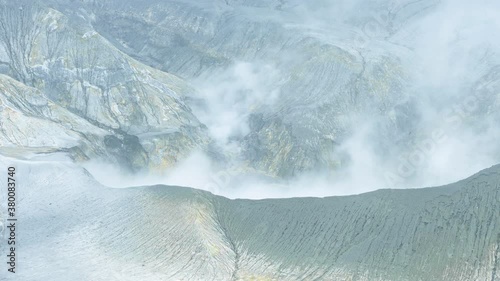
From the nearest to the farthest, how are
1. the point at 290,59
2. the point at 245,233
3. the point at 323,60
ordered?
the point at 245,233 → the point at 323,60 → the point at 290,59

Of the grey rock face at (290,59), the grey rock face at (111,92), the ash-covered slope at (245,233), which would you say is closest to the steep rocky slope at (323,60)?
the grey rock face at (290,59)

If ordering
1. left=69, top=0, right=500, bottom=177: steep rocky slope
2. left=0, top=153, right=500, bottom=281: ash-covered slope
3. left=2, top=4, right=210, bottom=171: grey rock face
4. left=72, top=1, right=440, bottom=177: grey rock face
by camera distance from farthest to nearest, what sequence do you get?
1. left=69, top=0, right=500, bottom=177: steep rocky slope
2. left=72, top=1, right=440, bottom=177: grey rock face
3. left=2, top=4, right=210, bottom=171: grey rock face
4. left=0, top=153, right=500, bottom=281: ash-covered slope

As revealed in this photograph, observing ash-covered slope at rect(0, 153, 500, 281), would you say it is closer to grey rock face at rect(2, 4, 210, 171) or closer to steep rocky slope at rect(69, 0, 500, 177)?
grey rock face at rect(2, 4, 210, 171)

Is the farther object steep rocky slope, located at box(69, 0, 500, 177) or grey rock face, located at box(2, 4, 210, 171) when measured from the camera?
steep rocky slope, located at box(69, 0, 500, 177)

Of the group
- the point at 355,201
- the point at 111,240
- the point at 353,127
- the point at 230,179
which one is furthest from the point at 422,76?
the point at 111,240

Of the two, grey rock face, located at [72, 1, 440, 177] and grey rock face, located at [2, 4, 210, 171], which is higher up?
grey rock face, located at [72, 1, 440, 177]

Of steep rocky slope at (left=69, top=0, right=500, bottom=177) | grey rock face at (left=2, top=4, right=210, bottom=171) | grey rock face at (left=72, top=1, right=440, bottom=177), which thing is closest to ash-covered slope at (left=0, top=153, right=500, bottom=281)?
grey rock face at (left=2, top=4, right=210, bottom=171)

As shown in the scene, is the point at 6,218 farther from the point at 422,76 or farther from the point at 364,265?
the point at 422,76

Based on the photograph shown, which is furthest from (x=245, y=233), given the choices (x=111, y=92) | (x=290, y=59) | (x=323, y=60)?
(x=290, y=59)

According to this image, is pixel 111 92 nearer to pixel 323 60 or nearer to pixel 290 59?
pixel 290 59

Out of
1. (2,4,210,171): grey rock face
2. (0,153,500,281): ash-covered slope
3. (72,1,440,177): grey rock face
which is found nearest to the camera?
(0,153,500,281): ash-covered slope
